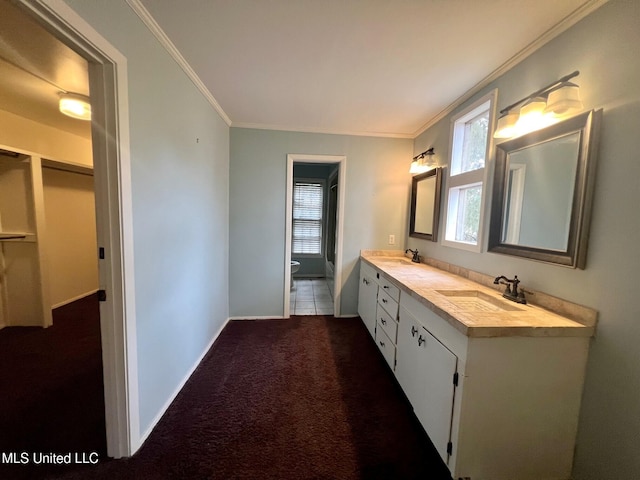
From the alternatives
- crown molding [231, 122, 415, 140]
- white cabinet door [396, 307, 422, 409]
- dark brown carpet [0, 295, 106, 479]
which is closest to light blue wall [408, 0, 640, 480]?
white cabinet door [396, 307, 422, 409]

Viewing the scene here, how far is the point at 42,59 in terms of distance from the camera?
1.59m

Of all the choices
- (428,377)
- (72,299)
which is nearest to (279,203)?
(428,377)

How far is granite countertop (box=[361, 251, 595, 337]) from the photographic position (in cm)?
112

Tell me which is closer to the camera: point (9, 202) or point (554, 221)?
point (554, 221)

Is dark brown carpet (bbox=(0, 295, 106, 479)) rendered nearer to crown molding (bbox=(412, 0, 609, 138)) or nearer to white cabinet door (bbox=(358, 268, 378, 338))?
white cabinet door (bbox=(358, 268, 378, 338))

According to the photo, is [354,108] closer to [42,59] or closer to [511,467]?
[42,59]

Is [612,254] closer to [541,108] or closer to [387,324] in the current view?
[541,108]

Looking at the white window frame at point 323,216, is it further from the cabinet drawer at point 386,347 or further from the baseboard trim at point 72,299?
the baseboard trim at point 72,299

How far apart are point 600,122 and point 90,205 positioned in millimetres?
5618

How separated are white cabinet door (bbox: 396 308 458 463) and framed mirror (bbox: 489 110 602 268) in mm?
790

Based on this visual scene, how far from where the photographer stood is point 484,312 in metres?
1.28

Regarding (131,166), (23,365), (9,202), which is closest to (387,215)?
(131,166)

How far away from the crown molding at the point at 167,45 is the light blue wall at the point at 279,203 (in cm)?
84

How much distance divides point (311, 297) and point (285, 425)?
2.64 m
